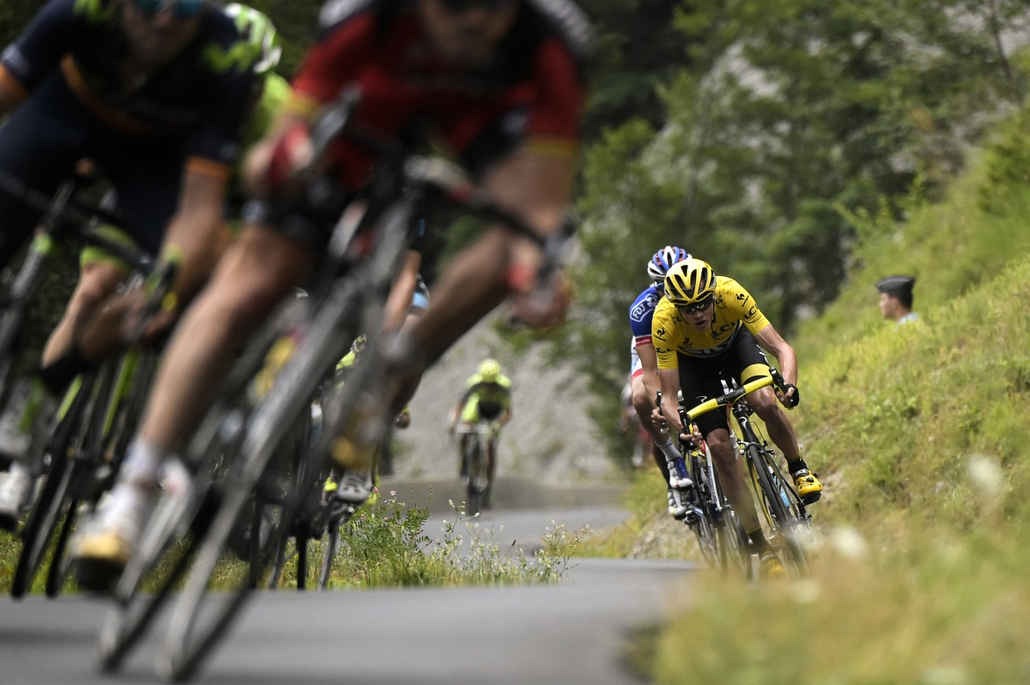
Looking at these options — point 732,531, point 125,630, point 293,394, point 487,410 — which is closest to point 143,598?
point 125,630

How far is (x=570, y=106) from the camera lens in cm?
424

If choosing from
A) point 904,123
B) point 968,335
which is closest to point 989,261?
point 968,335

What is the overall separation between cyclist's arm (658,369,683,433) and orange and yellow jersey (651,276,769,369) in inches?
3.5

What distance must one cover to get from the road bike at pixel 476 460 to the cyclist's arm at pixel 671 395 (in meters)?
14.4

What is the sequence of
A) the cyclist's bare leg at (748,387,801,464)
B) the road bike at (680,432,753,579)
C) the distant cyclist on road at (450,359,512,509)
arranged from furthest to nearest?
1. the distant cyclist on road at (450,359,512,509)
2. the road bike at (680,432,753,579)
3. the cyclist's bare leg at (748,387,801,464)

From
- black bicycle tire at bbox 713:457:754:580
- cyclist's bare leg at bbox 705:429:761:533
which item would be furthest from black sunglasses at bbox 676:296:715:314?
black bicycle tire at bbox 713:457:754:580

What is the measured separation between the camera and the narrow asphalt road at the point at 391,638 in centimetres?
409

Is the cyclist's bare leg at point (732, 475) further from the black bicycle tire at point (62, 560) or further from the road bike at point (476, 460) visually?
the road bike at point (476, 460)

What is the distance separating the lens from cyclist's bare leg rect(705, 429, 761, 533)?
10.5 meters

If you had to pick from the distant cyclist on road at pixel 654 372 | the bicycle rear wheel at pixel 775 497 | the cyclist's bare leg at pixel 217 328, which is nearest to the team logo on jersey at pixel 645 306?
the distant cyclist on road at pixel 654 372

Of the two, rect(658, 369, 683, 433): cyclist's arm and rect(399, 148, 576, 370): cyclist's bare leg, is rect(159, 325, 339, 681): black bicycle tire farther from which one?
rect(658, 369, 683, 433): cyclist's arm

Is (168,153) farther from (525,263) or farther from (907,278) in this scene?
(907,278)

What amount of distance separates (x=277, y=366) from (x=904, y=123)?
21.1m

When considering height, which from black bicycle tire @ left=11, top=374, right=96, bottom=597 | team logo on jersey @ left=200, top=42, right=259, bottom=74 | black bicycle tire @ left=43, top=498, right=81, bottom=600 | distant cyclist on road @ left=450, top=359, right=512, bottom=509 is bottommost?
distant cyclist on road @ left=450, top=359, right=512, bottom=509
